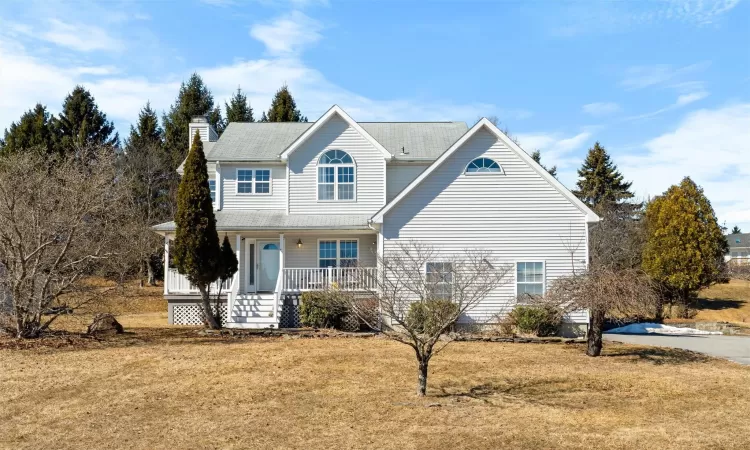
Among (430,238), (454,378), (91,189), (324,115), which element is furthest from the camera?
(324,115)

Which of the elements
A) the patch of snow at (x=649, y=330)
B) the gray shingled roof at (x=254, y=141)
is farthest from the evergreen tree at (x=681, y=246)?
the gray shingled roof at (x=254, y=141)

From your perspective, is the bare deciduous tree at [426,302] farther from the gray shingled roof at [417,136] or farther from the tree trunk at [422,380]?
the gray shingled roof at [417,136]

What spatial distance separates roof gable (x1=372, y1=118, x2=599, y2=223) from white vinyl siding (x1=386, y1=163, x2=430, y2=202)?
4.04 meters

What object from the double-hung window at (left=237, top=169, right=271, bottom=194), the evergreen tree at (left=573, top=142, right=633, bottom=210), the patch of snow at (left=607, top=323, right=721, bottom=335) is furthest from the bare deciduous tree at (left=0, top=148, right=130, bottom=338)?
the evergreen tree at (left=573, top=142, right=633, bottom=210)

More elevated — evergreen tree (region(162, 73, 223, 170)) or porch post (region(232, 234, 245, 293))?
evergreen tree (region(162, 73, 223, 170))

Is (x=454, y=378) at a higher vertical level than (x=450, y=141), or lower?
lower

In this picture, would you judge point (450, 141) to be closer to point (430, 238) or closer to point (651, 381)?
point (430, 238)

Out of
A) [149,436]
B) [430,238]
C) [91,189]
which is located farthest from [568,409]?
[91,189]

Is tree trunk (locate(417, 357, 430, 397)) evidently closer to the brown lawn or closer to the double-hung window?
the brown lawn

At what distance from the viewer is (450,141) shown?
2691 centimetres

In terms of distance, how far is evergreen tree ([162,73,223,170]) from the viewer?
46.2m

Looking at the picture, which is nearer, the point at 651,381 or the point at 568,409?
the point at 568,409

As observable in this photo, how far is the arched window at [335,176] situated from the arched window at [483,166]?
523 centimetres

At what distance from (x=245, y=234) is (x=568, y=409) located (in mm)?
15921
